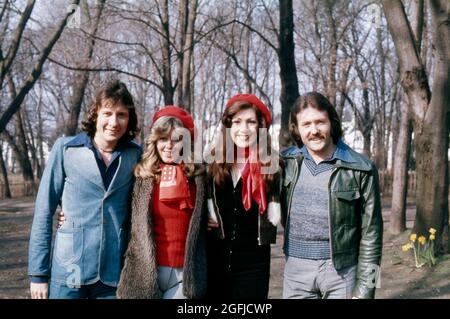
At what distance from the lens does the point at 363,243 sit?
2734 millimetres

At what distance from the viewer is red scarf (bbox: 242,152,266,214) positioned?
2900 millimetres

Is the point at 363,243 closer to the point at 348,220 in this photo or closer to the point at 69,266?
the point at 348,220

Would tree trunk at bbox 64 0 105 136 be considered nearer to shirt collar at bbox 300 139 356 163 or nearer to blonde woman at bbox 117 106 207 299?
blonde woman at bbox 117 106 207 299

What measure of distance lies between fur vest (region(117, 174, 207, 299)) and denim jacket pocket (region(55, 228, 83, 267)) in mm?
255

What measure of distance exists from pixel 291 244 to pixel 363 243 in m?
0.39

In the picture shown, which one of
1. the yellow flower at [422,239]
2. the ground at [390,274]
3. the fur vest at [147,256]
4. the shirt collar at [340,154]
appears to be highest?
the shirt collar at [340,154]

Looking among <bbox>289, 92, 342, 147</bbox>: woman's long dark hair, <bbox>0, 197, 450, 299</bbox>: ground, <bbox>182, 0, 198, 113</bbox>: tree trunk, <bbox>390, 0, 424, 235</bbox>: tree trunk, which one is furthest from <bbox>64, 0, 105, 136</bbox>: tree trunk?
<bbox>289, 92, 342, 147</bbox>: woman's long dark hair

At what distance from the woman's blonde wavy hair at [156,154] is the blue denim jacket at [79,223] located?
0.53 ft

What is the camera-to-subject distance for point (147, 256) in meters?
2.74

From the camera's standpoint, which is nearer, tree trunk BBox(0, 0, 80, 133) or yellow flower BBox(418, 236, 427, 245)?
yellow flower BBox(418, 236, 427, 245)

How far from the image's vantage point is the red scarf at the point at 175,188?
277 centimetres

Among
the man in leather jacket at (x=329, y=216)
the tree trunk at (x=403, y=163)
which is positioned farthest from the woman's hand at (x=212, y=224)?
the tree trunk at (x=403, y=163)

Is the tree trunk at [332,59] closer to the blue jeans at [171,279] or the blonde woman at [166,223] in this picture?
the blonde woman at [166,223]

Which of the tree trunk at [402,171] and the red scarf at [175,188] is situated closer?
the red scarf at [175,188]
